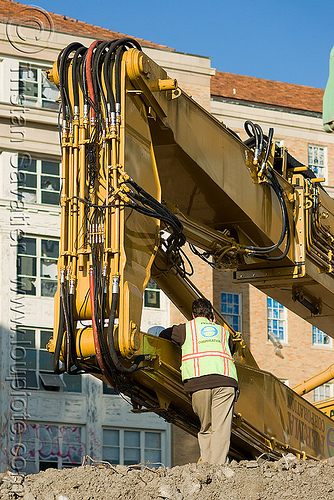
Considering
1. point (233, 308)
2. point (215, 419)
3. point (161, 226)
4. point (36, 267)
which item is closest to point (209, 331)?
point (215, 419)

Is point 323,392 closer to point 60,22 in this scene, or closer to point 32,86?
point 32,86

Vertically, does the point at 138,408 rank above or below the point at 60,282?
below

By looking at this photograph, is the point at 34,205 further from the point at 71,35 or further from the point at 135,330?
the point at 135,330

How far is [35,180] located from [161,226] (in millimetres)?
20268

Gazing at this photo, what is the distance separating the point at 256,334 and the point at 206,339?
24428mm

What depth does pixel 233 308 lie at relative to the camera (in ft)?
111

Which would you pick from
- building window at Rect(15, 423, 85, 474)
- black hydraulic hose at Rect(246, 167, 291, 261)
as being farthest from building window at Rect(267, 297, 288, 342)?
black hydraulic hose at Rect(246, 167, 291, 261)

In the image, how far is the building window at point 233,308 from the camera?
110 feet

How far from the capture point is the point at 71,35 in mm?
30531

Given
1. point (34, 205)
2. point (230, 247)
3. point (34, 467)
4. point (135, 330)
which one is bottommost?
point (34, 467)

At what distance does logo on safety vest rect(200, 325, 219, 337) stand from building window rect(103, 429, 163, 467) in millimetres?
20068

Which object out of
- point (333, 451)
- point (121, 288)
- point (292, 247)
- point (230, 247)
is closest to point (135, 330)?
point (121, 288)

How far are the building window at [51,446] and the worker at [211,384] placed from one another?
17.5m

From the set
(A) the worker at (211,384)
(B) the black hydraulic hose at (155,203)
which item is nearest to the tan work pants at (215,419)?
(A) the worker at (211,384)
